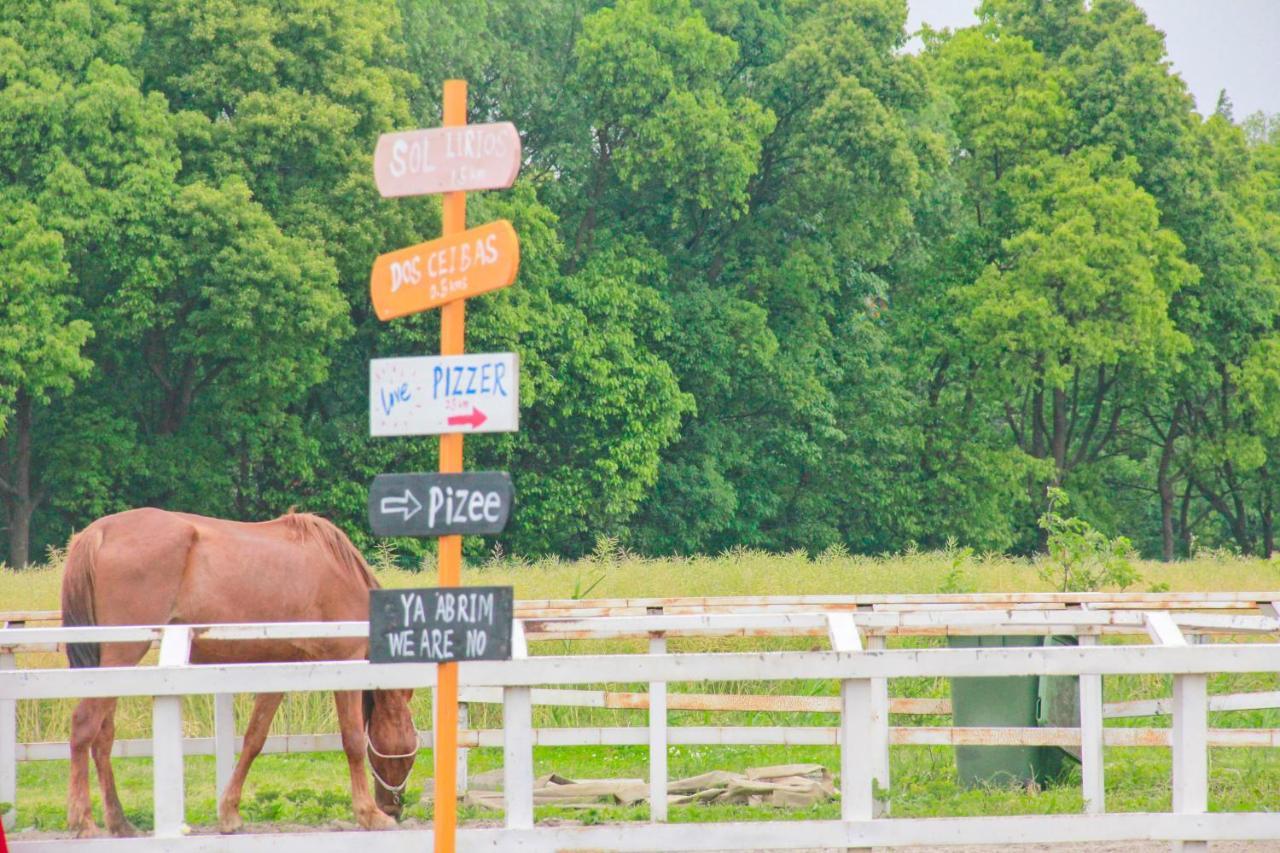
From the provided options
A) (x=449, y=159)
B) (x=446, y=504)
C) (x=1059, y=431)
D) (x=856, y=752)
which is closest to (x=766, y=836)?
(x=856, y=752)

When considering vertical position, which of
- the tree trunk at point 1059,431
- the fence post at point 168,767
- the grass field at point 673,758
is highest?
the tree trunk at point 1059,431

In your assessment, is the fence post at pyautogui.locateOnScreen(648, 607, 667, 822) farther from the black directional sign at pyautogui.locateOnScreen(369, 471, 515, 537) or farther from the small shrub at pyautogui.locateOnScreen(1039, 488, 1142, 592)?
the small shrub at pyautogui.locateOnScreen(1039, 488, 1142, 592)

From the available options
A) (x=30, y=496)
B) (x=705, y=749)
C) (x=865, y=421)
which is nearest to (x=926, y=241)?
(x=865, y=421)

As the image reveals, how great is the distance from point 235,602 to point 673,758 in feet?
12.6

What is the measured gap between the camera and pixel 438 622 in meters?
5.93

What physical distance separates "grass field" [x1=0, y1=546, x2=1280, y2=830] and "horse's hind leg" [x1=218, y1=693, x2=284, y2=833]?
0.37 metres

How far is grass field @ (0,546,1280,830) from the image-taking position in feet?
29.8

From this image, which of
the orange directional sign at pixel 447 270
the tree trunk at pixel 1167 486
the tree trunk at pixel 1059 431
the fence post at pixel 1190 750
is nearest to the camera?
the orange directional sign at pixel 447 270

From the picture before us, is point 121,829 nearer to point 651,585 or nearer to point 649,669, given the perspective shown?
point 649,669

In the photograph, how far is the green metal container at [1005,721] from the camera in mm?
10000

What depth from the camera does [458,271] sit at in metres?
6.13

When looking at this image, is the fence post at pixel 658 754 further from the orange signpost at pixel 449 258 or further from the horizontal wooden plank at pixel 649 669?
the orange signpost at pixel 449 258

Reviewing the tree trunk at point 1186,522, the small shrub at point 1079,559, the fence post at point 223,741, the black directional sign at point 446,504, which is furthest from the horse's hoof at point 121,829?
the tree trunk at point 1186,522

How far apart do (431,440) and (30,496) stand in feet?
26.5
